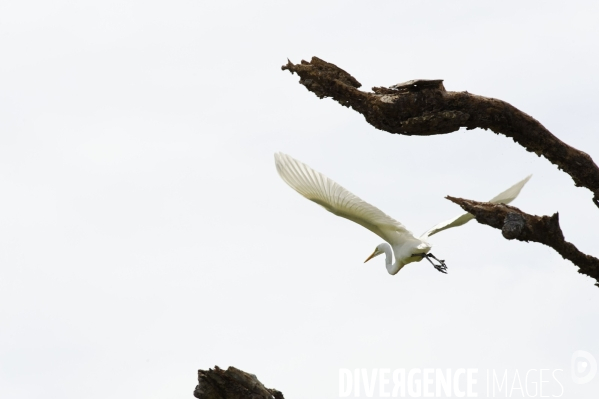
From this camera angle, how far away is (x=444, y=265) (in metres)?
15.1

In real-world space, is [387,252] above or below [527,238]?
above

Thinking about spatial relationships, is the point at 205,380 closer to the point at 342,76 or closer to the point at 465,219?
the point at 342,76

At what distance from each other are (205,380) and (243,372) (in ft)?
1.25

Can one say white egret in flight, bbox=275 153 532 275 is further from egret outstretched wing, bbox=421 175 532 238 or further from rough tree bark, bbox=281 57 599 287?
rough tree bark, bbox=281 57 599 287

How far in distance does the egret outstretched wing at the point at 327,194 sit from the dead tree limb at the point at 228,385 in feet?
11.1

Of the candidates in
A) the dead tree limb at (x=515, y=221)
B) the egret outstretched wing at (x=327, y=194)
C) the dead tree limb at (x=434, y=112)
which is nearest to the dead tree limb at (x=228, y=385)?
the dead tree limb at (x=515, y=221)

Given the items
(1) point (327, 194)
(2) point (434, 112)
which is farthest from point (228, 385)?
(1) point (327, 194)

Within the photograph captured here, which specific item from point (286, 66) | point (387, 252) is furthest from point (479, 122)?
point (387, 252)

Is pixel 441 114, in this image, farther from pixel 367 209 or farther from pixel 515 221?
pixel 367 209

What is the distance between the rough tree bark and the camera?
11.3 meters

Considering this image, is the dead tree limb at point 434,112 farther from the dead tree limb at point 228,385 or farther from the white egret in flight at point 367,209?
the dead tree limb at point 228,385

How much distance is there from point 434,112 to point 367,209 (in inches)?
117

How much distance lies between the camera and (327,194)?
1392 centimetres

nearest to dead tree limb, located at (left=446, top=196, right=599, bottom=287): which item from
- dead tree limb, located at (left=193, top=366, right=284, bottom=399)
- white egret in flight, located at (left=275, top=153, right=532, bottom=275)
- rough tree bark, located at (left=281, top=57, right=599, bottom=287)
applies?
rough tree bark, located at (left=281, top=57, right=599, bottom=287)
